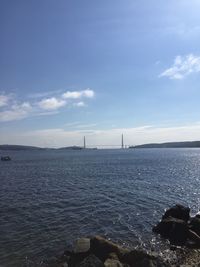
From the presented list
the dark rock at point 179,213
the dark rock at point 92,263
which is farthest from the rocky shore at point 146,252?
the dark rock at point 179,213

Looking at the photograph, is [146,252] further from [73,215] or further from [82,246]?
[73,215]

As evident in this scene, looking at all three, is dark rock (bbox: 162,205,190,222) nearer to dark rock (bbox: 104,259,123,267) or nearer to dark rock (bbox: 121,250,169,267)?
dark rock (bbox: 121,250,169,267)

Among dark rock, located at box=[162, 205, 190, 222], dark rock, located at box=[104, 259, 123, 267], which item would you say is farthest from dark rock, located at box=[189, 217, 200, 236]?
dark rock, located at box=[104, 259, 123, 267]

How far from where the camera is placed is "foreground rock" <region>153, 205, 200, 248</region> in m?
25.8

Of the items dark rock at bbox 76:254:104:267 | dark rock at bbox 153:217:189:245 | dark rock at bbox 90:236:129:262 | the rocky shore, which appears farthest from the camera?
dark rock at bbox 153:217:189:245

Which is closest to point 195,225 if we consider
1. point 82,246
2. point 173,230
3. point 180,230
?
point 180,230

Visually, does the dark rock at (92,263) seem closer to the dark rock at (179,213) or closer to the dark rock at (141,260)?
the dark rock at (141,260)

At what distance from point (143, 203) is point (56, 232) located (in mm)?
15980

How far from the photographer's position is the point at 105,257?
778 inches

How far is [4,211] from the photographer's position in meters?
35.8

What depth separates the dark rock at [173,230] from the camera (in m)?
26.3

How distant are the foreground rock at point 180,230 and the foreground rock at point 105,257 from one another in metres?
6.50

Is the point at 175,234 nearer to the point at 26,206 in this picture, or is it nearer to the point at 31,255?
the point at 31,255

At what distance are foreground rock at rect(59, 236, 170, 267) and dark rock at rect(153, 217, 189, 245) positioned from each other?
6.75 meters
